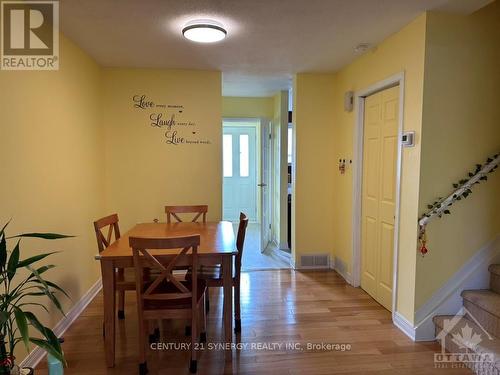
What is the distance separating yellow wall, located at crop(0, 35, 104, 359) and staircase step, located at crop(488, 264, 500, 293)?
3.25 m

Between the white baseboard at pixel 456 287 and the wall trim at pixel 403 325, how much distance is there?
40 mm

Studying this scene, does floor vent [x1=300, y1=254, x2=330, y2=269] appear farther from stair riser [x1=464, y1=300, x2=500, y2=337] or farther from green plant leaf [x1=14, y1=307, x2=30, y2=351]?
green plant leaf [x1=14, y1=307, x2=30, y2=351]

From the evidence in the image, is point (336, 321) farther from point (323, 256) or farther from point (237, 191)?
point (237, 191)

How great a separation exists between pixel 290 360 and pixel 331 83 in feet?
10.1

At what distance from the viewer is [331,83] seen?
4.02 m

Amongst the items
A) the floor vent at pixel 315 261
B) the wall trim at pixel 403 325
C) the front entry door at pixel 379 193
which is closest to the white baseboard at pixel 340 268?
the floor vent at pixel 315 261

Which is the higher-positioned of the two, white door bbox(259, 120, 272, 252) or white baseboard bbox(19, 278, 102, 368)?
white door bbox(259, 120, 272, 252)

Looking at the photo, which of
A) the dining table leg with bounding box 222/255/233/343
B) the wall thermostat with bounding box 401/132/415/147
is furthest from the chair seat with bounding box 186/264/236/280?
the wall thermostat with bounding box 401/132/415/147

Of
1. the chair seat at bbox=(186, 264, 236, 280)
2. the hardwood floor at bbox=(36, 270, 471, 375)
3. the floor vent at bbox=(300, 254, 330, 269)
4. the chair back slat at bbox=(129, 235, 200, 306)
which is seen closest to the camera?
the chair back slat at bbox=(129, 235, 200, 306)

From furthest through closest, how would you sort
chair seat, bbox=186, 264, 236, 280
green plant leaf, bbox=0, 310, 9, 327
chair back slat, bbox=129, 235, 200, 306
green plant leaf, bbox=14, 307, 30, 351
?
chair seat, bbox=186, 264, 236, 280
chair back slat, bbox=129, 235, 200, 306
green plant leaf, bbox=0, 310, 9, 327
green plant leaf, bbox=14, 307, 30, 351

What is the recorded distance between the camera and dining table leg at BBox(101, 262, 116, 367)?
2.11m

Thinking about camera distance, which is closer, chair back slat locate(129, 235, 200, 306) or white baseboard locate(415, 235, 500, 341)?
chair back slat locate(129, 235, 200, 306)

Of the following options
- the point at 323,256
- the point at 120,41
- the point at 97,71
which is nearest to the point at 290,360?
the point at 323,256

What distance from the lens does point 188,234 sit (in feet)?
8.99
